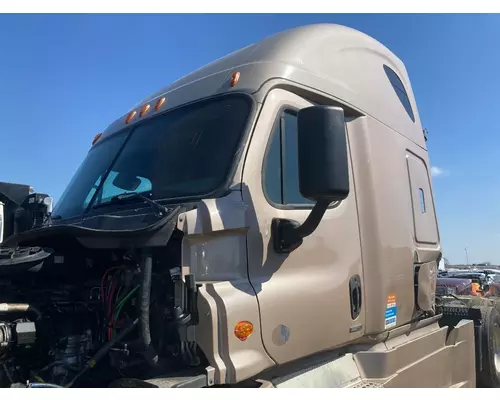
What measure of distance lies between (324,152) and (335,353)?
5.27 feet

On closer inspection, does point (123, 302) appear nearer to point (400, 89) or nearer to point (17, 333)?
point (17, 333)

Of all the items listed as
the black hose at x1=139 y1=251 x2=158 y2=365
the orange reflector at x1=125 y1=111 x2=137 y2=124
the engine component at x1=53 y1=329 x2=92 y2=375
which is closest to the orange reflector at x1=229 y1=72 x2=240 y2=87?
the orange reflector at x1=125 y1=111 x2=137 y2=124

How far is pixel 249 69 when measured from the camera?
11.3 feet

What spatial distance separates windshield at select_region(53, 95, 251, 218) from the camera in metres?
3.05

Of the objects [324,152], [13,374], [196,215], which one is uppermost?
[324,152]

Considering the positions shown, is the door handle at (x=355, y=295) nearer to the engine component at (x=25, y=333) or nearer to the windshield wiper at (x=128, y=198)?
the windshield wiper at (x=128, y=198)

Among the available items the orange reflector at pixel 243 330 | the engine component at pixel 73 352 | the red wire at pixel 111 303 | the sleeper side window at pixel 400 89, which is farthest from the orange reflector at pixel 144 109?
the sleeper side window at pixel 400 89

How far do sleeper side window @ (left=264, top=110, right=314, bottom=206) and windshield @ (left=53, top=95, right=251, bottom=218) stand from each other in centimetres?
25

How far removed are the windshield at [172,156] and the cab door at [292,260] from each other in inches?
7.7

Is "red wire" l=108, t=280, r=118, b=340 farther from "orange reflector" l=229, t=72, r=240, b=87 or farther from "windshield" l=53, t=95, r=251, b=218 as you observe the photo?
"orange reflector" l=229, t=72, r=240, b=87

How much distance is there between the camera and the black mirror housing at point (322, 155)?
103 inches

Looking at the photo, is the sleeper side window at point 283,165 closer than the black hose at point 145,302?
No
